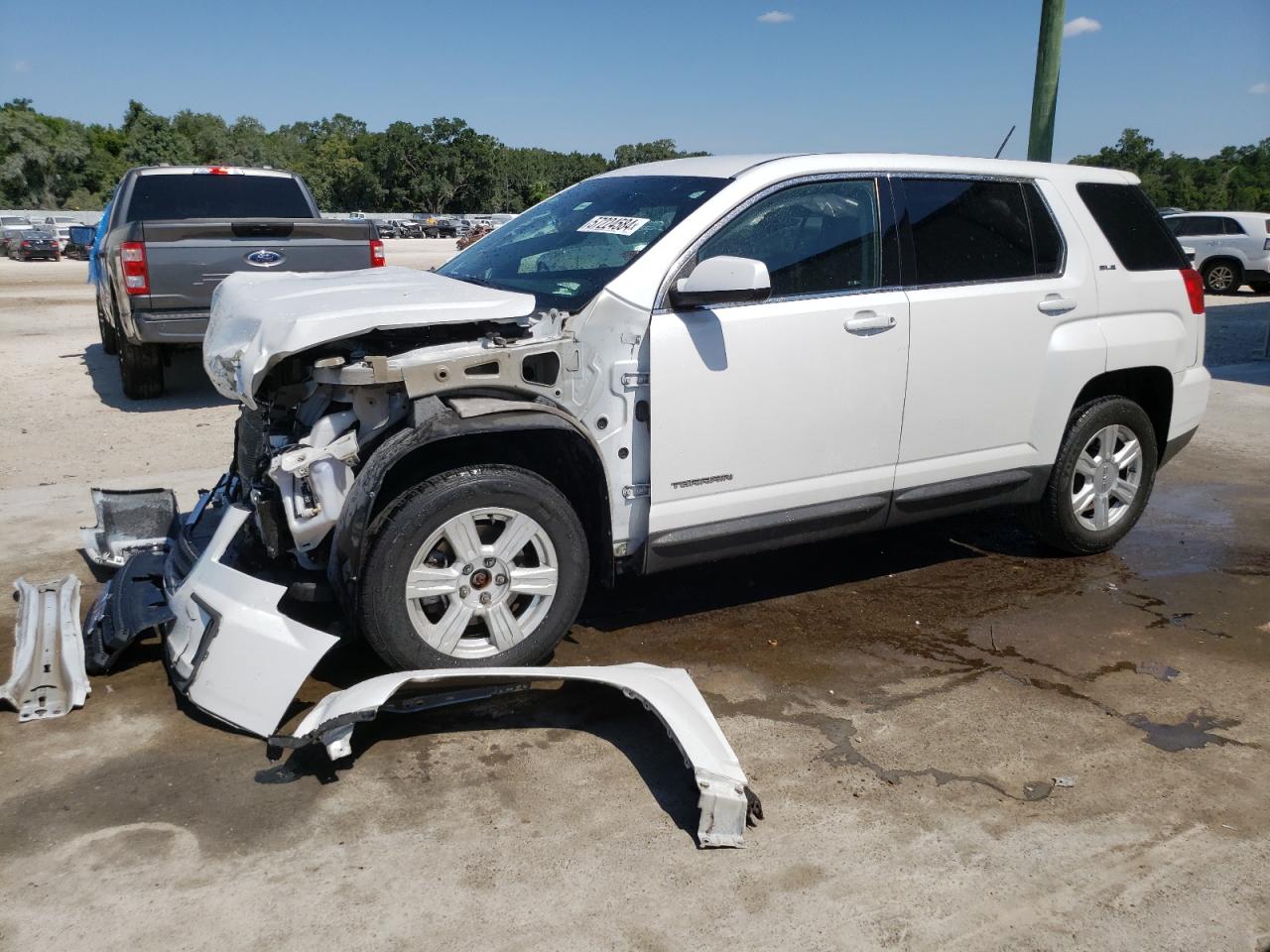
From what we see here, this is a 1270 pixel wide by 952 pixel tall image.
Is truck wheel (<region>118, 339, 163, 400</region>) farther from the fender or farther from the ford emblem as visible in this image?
the fender

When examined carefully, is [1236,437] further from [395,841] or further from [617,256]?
[395,841]

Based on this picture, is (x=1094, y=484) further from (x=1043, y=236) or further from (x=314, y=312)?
(x=314, y=312)

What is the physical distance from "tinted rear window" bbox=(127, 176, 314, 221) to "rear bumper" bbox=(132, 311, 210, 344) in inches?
80.5

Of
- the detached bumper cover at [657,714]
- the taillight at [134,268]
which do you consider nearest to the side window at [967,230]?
the detached bumper cover at [657,714]

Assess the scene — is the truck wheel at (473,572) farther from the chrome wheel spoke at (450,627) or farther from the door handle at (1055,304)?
the door handle at (1055,304)

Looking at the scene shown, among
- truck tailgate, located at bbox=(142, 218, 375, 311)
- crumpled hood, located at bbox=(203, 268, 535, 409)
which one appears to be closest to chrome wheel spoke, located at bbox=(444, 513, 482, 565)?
crumpled hood, located at bbox=(203, 268, 535, 409)

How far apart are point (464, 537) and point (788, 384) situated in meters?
1.41

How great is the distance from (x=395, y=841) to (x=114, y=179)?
248ft

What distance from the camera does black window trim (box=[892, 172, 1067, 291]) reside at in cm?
462

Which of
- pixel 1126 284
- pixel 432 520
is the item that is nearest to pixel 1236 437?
pixel 1126 284

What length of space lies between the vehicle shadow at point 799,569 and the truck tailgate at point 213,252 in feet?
16.0

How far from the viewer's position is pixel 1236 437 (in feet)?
28.8

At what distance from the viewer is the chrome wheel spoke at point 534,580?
154 inches

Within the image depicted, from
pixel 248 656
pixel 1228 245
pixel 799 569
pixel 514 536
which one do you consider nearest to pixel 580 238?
pixel 514 536
